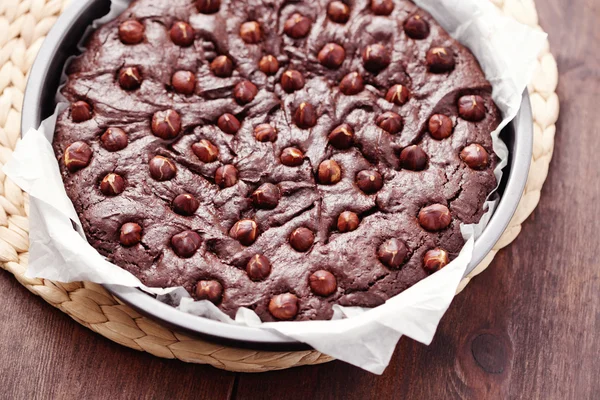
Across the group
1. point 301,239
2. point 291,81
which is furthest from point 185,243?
point 291,81

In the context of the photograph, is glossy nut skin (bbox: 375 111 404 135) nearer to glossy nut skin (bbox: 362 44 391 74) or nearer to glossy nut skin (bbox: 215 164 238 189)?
glossy nut skin (bbox: 362 44 391 74)

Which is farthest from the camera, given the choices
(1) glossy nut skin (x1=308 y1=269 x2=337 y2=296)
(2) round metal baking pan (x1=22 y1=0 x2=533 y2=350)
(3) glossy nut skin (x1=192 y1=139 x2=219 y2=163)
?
(3) glossy nut skin (x1=192 y1=139 x2=219 y2=163)

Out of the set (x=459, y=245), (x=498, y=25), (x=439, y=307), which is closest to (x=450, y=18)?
(x=498, y=25)

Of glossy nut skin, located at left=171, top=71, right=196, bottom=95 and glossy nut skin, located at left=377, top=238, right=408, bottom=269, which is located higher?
glossy nut skin, located at left=171, top=71, right=196, bottom=95

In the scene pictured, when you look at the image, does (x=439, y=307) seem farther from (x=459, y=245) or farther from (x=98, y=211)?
(x=98, y=211)

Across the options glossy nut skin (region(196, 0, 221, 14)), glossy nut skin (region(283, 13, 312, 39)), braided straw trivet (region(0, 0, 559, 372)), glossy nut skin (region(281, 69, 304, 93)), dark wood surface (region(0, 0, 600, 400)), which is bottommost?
dark wood surface (region(0, 0, 600, 400))

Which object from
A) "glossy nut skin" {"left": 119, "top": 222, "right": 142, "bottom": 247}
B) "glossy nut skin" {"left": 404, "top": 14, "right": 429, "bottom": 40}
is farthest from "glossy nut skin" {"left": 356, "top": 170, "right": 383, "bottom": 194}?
"glossy nut skin" {"left": 119, "top": 222, "right": 142, "bottom": 247}
